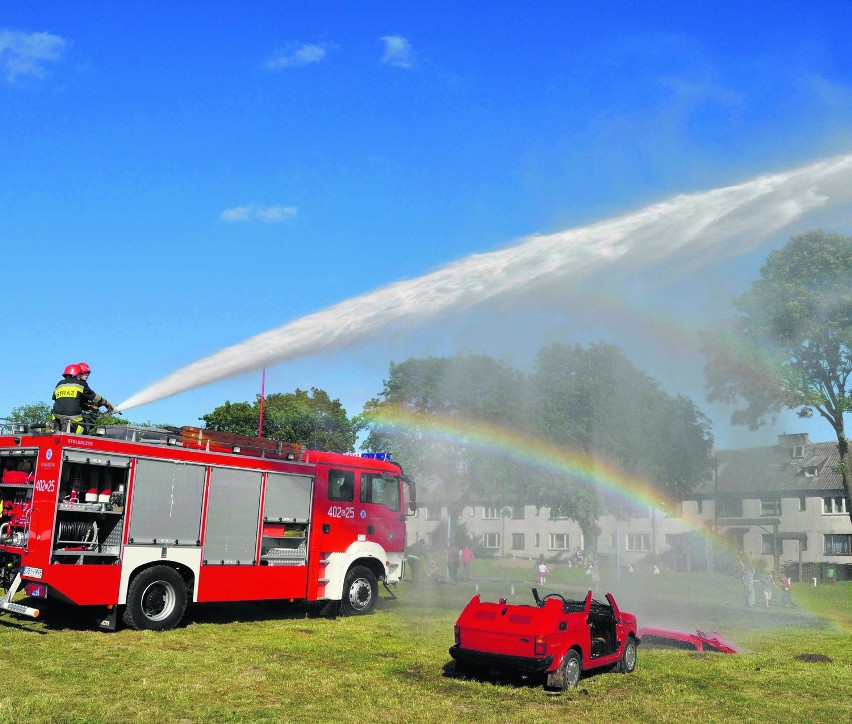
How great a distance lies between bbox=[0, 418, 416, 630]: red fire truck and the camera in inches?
580

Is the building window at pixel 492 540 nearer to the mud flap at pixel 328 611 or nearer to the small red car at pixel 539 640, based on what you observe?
the mud flap at pixel 328 611

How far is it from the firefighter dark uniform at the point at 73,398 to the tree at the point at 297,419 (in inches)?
1559

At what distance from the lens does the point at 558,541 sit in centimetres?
7794

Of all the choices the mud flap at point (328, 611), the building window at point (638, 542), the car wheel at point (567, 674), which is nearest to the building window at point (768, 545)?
the building window at point (638, 542)

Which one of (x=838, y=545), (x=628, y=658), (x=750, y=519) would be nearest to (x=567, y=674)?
(x=628, y=658)

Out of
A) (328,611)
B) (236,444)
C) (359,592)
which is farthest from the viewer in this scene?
(359,592)

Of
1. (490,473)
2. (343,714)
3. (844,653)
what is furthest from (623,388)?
(343,714)

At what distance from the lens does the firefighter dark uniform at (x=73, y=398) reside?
631 inches

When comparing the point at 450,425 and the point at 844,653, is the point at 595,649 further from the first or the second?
the point at 450,425

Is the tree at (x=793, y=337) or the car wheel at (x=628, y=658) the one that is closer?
the car wheel at (x=628, y=658)

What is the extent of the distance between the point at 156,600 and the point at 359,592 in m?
5.49

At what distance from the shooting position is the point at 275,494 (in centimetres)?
1850

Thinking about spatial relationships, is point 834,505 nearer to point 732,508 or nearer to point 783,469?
point 783,469

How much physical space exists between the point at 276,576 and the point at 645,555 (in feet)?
187
